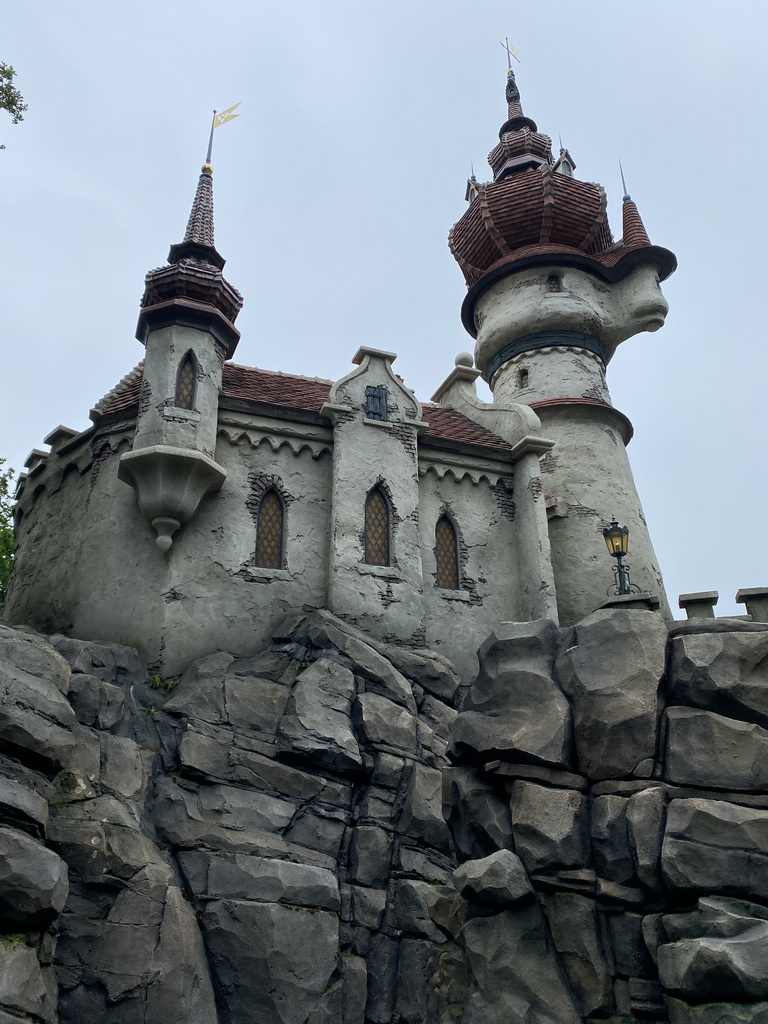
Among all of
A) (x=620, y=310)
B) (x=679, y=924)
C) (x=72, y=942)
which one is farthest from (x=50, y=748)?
(x=620, y=310)

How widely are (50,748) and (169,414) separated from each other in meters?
8.09

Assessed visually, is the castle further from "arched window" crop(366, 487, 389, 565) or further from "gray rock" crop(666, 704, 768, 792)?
"gray rock" crop(666, 704, 768, 792)

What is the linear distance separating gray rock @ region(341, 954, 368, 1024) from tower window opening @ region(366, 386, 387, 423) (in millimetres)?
11531

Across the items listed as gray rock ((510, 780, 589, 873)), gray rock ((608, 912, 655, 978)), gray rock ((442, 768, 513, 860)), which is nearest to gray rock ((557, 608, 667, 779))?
gray rock ((510, 780, 589, 873))

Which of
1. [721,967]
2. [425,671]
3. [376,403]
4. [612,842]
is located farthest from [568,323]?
[721,967]

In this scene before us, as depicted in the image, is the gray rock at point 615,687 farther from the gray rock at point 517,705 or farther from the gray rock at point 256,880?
the gray rock at point 256,880

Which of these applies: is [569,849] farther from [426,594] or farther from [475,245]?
[475,245]

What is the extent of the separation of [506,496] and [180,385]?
26.8 ft

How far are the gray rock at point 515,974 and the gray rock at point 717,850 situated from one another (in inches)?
81.6

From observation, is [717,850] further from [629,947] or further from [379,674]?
[379,674]

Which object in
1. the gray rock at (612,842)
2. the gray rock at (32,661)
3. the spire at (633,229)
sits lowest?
the gray rock at (612,842)

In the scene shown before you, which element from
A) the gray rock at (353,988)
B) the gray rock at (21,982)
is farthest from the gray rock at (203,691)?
the gray rock at (21,982)

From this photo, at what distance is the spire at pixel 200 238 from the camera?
22453 mm

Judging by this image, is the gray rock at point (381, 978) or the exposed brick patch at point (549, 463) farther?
the exposed brick patch at point (549, 463)
